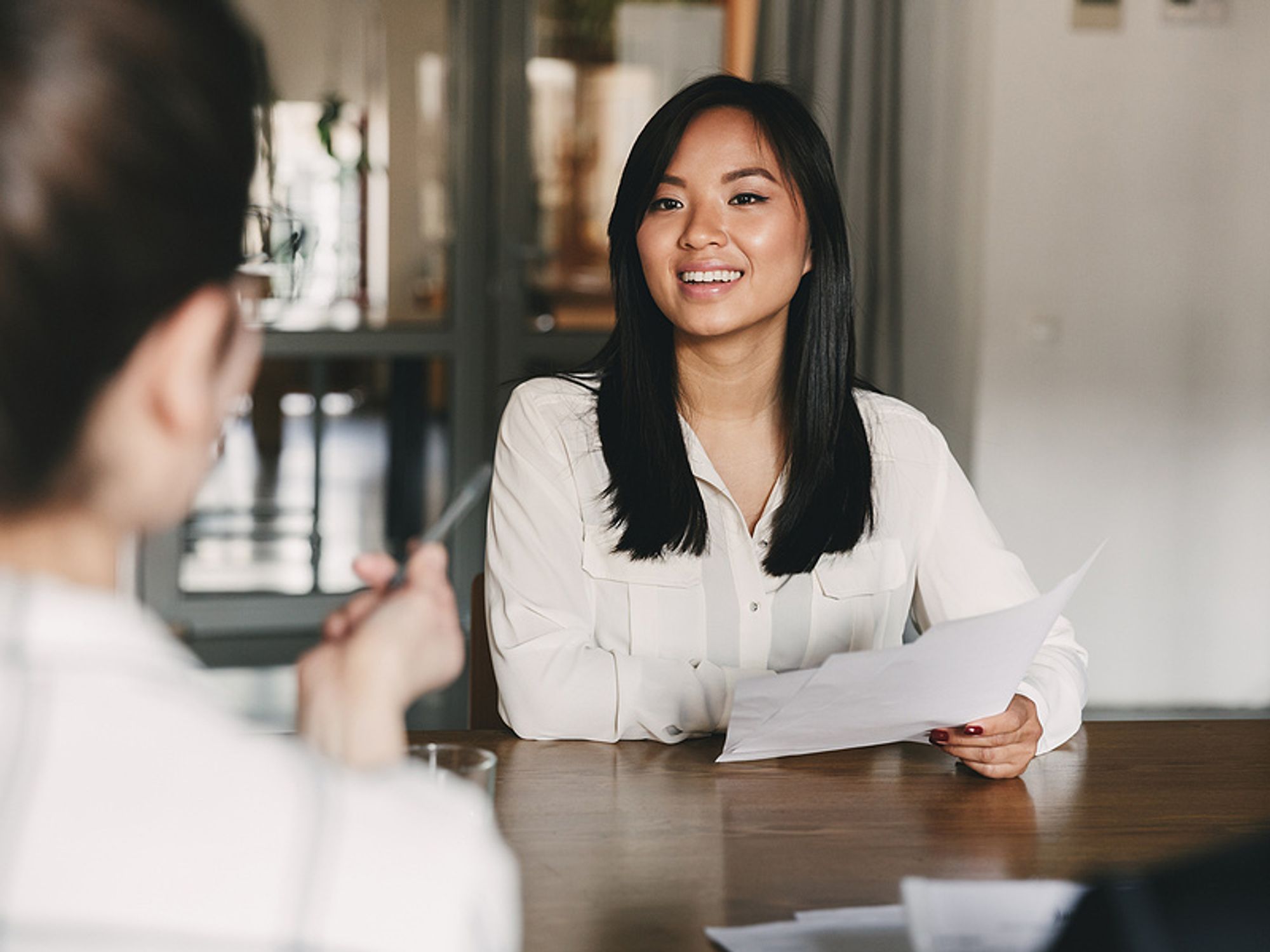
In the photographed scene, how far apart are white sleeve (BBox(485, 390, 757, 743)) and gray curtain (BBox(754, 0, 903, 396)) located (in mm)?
2106

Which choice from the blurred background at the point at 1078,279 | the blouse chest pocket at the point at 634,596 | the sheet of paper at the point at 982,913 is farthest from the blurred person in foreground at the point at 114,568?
the blurred background at the point at 1078,279

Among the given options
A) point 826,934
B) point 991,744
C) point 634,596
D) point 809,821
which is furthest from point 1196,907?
point 634,596

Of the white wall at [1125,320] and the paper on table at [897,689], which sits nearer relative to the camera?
the paper on table at [897,689]

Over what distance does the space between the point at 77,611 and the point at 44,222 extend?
134 millimetres

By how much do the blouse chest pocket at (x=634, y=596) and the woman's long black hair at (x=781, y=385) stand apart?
0.02m

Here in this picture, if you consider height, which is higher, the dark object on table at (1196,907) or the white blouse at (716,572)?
the dark object on table at (1196,907)

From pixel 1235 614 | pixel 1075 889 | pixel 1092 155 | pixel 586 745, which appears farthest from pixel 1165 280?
pixel 1075 889

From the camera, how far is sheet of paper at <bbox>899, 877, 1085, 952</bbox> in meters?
0.79

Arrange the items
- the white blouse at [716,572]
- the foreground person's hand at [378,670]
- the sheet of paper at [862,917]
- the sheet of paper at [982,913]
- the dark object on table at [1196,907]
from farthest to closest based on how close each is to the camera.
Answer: the white blouse at [716,572] < the sheet of paper at [862,917] < the sheet of paper at [982,913] < the foreground person's hand at [378,670] < the dark object on table at [1196,907]

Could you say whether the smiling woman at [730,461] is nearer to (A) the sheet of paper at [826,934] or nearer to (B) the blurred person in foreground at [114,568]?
(A) the sheet of paper at [826,934]

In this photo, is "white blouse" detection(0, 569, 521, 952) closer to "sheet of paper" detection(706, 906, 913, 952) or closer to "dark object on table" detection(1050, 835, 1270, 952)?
"dark object on table" detection(1050, 835, 1270, 952)

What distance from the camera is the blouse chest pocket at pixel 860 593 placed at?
171 cm

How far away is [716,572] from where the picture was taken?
66.9 inches

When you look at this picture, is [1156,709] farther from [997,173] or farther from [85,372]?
[85,372]
